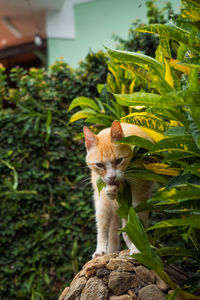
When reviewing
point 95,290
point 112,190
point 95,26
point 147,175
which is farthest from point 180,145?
point 95,26

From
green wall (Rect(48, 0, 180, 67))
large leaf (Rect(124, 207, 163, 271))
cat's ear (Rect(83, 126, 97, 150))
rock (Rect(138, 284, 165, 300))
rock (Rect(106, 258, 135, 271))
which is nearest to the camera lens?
large leaf (Rect(124, 207, 163, 271))

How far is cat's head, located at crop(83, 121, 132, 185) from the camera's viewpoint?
1527mm

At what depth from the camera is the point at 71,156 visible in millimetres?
3207

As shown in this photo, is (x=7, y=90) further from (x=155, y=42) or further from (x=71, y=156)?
(x=155, y=42)

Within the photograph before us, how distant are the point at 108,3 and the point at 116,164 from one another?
3.67m

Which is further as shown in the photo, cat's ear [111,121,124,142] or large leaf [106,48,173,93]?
cat's ear [111,121,124,142]

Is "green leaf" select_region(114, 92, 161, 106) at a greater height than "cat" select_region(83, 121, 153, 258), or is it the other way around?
"green leaf" select_region(114, 92, 161, 106)

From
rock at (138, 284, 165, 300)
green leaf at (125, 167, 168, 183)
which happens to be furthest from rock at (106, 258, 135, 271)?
green leaf at (125, 167, 168, 183)

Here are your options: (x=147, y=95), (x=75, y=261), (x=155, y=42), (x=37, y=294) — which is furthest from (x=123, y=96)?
(x=37, y=294)

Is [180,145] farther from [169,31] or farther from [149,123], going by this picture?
Answer: [169,31]

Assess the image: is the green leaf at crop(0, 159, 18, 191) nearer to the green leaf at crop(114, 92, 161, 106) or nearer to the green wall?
the green wall

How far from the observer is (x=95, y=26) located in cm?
490

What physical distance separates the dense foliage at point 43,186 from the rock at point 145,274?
5.66 ft

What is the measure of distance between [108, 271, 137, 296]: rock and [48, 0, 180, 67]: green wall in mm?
3180
